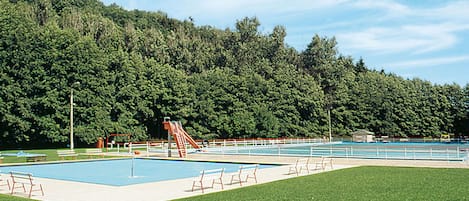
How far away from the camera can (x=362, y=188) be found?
14367 mm

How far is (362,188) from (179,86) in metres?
47.0

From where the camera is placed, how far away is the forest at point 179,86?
46.3 metres

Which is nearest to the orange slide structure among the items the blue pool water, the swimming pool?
the blue pool water

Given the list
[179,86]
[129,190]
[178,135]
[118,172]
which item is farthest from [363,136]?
[129,190]

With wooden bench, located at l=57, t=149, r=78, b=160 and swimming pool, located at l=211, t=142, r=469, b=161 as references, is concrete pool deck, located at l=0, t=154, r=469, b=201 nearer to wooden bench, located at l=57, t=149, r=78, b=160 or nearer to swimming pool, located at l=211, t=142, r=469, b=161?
swimming pool, located at l=211, t=142, r=469, b=161

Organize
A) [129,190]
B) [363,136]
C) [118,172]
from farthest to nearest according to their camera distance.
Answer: [363,136] → [118,172] → [129,190]

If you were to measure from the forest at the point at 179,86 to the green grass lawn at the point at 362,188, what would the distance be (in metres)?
35.2

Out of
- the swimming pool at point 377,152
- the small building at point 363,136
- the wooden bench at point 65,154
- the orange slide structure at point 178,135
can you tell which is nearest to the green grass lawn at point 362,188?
the swimming pool at point 377,152

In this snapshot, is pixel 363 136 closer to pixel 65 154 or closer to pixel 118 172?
pixel 65 154

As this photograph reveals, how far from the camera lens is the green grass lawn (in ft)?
40.9

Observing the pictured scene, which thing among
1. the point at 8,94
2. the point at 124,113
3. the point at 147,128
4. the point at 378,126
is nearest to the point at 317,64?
the point at 378,126

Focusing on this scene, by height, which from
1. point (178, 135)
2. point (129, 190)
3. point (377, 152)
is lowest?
point (129, 190)

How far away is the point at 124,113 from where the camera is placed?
178 feet

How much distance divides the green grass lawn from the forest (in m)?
35.2
